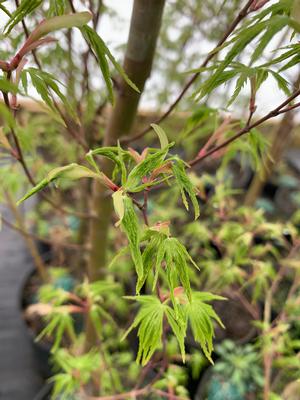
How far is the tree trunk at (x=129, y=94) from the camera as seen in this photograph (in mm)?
460

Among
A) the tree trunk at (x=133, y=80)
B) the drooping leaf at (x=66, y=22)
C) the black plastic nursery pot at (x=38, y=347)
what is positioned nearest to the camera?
the drooping leaf at (x=66, y=22)

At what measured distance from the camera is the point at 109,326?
108 centimetres

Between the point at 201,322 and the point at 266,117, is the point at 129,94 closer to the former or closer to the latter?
the point at 266,117

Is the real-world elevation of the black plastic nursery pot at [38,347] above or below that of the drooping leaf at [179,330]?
below

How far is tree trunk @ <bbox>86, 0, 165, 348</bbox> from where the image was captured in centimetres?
46

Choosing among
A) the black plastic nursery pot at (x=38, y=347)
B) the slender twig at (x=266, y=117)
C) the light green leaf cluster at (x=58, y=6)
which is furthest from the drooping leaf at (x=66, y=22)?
the black plastic nursery pot at (x=38, y=347)

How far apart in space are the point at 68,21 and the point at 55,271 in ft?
3.91

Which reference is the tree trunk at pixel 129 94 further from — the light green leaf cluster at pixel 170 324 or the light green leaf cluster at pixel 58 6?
the light green leaf cluster at pixel 170 324

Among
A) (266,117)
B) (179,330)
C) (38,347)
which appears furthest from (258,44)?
(38,347)

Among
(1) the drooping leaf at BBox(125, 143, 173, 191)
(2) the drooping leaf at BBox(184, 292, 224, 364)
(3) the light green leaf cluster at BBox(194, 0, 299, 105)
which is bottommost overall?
(2) the drooping leaf at BBox(184, 292, 224, 364)

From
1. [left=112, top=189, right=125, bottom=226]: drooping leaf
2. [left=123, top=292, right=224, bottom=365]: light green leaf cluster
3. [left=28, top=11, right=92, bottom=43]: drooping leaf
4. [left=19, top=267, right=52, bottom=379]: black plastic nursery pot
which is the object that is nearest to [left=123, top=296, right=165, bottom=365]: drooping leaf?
[left=123, top=292, right=224, bottom=365]: light green leaf cluster

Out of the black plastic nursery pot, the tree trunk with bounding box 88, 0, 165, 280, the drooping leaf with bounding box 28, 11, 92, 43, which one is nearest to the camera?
the drooping leaf with bounding box 28, 11, 92, 43

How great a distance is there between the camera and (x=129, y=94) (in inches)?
21.8

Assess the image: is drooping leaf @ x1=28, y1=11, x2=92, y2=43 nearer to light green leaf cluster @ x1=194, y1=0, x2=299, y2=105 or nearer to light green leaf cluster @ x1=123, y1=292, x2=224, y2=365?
light green leaf cluster @ x1=194, y1=0, x2=299, y2=105
